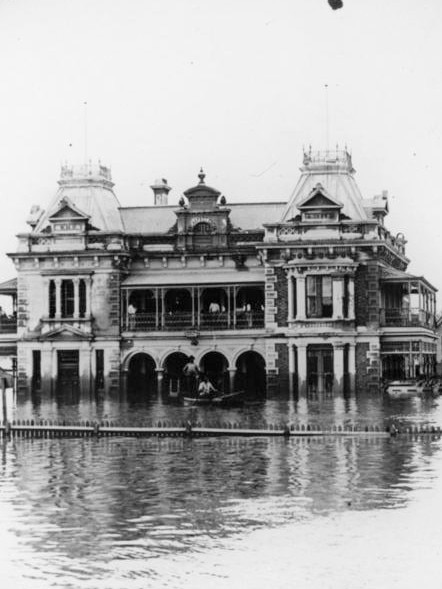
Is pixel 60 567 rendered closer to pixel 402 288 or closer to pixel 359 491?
pixel 359 491

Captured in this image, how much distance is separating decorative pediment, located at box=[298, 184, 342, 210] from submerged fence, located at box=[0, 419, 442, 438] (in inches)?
785

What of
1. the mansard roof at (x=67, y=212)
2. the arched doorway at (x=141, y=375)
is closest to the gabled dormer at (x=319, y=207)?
the arched doorway at (x=141, y=375)

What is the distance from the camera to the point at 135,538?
62.0 ft

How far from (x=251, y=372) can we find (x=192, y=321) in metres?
4.57

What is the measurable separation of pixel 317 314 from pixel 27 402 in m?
14.7

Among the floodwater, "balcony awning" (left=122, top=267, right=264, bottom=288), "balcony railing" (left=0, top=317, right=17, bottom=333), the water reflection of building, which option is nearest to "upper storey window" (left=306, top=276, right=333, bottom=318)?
the water reflection of building

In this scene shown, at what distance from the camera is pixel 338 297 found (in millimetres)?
52312

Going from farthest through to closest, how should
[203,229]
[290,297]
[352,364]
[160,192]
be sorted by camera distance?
[160,192], [203,229], [290,297], [352,364]

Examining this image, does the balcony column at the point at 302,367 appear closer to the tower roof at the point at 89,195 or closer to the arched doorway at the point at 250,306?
the arched doorway at the point at 250,306

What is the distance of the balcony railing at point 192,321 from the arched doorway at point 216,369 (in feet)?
5.92

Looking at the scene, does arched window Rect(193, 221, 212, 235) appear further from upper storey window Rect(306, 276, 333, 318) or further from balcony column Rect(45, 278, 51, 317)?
balcony column Rect(45, 278, 51, 317)

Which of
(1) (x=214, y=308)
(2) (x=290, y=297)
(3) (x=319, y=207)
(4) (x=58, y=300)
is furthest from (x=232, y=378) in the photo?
(4) (x=58, y=300)

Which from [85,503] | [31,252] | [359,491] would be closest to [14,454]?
[85,503]

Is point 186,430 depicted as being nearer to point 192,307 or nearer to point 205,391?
point 205,391
